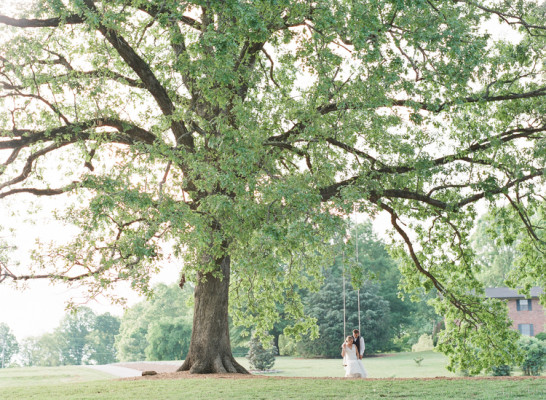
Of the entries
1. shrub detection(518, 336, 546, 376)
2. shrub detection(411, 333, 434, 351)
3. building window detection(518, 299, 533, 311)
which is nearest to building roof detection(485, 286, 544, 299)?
building window detection(518, 299, 533, 311)

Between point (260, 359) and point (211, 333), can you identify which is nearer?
point (211, 333)

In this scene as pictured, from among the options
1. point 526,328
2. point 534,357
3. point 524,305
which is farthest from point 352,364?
point 524,305

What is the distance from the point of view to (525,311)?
50.6 meters

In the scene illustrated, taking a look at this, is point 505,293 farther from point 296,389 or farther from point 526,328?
point 296,389

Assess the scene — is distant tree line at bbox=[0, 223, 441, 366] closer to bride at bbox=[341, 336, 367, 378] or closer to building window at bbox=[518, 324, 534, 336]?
building window at bbox=[518, 324, 534, 336]

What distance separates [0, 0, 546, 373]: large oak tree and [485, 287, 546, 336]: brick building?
35.4 metres

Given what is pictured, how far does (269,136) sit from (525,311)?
1702 inches

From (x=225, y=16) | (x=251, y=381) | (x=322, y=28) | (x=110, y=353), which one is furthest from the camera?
(x=110, y=353)

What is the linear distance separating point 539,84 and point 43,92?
13.1 metres

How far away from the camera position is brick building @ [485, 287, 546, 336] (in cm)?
4997

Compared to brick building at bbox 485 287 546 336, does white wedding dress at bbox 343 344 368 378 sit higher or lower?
lower

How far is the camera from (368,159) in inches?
609

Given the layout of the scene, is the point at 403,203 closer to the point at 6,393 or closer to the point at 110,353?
the point at 6,393

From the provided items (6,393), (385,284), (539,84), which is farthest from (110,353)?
(539,84)
